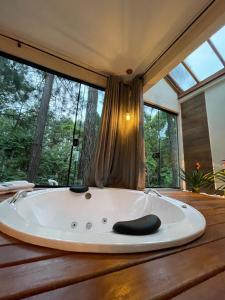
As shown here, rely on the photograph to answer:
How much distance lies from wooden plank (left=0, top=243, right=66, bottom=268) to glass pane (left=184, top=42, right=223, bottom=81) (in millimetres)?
3697

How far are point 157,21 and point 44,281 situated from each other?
2.26 meters

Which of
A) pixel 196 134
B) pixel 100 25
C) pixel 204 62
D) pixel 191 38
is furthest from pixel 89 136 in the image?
pixel 204 62

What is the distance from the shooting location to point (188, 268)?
54cm

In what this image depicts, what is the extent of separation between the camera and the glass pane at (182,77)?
3553 millimetres

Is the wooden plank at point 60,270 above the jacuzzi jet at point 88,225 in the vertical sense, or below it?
above

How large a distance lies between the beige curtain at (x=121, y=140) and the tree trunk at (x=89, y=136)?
0.78 feet

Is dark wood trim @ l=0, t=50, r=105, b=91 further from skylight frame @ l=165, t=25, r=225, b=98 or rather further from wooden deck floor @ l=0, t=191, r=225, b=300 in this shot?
wooden deck floor @ l=0, t=191, r=225, b=300

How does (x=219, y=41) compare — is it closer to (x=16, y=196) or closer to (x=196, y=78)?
(x=196, y=78)

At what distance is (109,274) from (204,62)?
158 inches

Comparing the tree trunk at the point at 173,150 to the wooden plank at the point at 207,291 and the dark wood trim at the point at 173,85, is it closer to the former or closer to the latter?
the dark wood trim at the point at 173,85

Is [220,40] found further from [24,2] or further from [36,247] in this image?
[36,247]

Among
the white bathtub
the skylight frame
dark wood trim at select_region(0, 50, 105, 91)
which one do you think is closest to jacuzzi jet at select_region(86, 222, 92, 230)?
the white bathtub

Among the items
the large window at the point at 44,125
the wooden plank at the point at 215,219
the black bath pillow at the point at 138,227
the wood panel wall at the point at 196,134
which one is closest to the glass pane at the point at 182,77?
the wood panel wall at the point at 196,134

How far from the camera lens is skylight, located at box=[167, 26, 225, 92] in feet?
9.62
